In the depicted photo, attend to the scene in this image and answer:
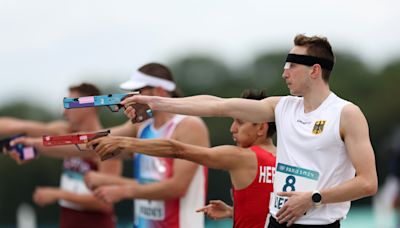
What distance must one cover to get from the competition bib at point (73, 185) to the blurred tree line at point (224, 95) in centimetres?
1709

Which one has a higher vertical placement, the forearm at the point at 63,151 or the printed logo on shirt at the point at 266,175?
the printed logo on shirt at the point at 266,175

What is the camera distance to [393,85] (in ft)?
178

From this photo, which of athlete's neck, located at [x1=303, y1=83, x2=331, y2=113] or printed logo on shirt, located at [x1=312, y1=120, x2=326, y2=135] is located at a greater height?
athlete's neck, located at [x1=303, y1=83, x2=331, y2=113]

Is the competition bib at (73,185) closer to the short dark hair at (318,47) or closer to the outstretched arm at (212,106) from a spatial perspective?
the outstretched arm at (212,106)

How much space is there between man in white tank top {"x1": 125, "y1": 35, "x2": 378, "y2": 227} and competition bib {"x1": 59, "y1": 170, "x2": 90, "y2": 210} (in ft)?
13.4

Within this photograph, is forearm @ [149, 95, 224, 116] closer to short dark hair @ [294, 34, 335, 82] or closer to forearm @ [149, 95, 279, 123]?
forearm @ [149, 95, 279, 123]

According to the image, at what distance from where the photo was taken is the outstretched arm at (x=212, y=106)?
7926 millimetres

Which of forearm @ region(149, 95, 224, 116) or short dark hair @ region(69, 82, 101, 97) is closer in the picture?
forearm @ region(149, 95, 224, 116)

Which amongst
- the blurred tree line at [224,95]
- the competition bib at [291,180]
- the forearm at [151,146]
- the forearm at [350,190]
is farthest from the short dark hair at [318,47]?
the blurred tree line at [224,95]

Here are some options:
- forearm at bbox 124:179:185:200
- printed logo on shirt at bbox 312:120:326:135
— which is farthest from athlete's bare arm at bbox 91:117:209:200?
printed logo on shirt at bbox 312:120:326:135

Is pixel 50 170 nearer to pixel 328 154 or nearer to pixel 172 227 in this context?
pixel 172 227

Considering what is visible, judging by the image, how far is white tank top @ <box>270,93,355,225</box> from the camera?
25.0 ft

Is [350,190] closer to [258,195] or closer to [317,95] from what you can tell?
[317,95]

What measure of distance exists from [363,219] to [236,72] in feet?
105
